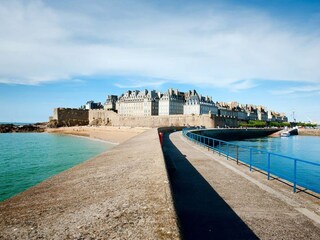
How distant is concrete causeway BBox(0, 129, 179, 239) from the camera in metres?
3.34

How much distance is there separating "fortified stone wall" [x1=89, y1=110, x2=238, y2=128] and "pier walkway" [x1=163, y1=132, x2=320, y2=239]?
6302 centimetres

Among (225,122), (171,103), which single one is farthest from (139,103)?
(225,122)

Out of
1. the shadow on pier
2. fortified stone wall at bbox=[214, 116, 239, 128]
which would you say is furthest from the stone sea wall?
the shadow on pier

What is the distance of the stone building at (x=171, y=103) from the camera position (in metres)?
96.8

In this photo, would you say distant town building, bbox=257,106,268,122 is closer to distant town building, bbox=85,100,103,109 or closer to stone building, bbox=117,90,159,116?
stone building, bbox=117,90,159,116

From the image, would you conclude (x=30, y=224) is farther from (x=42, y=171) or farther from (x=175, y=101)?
(x=175, y=101)

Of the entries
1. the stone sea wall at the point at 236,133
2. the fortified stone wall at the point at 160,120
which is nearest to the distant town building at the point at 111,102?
the fortified stone wall at the point at 160,120

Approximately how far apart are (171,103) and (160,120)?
69.5ft

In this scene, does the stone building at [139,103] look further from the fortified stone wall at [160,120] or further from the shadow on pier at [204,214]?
the shadow on pier at [204,214]

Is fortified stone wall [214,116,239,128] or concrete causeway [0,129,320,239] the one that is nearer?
concrete causeway [0,129,320,239]

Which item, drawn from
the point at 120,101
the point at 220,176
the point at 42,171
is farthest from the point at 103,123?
the point at 220,176

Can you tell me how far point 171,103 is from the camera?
3824 inches

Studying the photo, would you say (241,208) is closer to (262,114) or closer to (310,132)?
(310,132)

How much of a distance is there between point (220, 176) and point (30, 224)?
20.9ft
